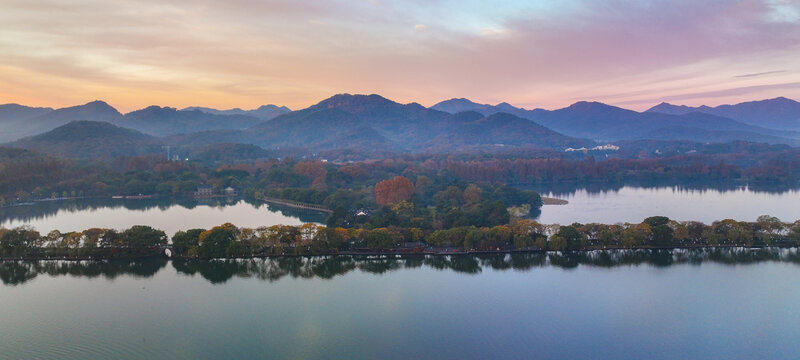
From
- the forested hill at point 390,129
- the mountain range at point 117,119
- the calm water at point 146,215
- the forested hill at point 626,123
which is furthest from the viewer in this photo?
the forested hill at point 626,123

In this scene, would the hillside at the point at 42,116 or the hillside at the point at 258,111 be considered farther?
the hillside at the point at 258,111

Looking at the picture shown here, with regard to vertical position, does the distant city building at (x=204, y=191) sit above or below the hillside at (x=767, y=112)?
below

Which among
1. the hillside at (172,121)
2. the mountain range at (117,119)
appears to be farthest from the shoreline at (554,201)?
the hillside at (172,121)

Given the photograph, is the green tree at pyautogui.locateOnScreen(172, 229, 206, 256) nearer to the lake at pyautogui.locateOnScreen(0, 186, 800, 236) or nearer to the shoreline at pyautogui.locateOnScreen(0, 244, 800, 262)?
the shoreline at pyautogui.locateOnScreen(0, 244, 800, 262)

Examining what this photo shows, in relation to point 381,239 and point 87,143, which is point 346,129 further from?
point 381,239

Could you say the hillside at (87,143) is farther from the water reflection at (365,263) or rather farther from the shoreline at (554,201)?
the shoreline at (554,201)

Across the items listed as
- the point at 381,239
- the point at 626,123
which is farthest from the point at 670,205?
the point at 626,123

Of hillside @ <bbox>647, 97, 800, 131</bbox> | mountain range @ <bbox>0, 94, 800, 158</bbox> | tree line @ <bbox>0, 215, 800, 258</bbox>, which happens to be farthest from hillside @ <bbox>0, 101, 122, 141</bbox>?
hillside @ <bbox>647, 97, 800, 131</bbox>

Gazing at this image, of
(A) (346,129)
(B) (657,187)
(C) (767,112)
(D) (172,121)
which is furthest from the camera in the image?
(C) (767,112)
